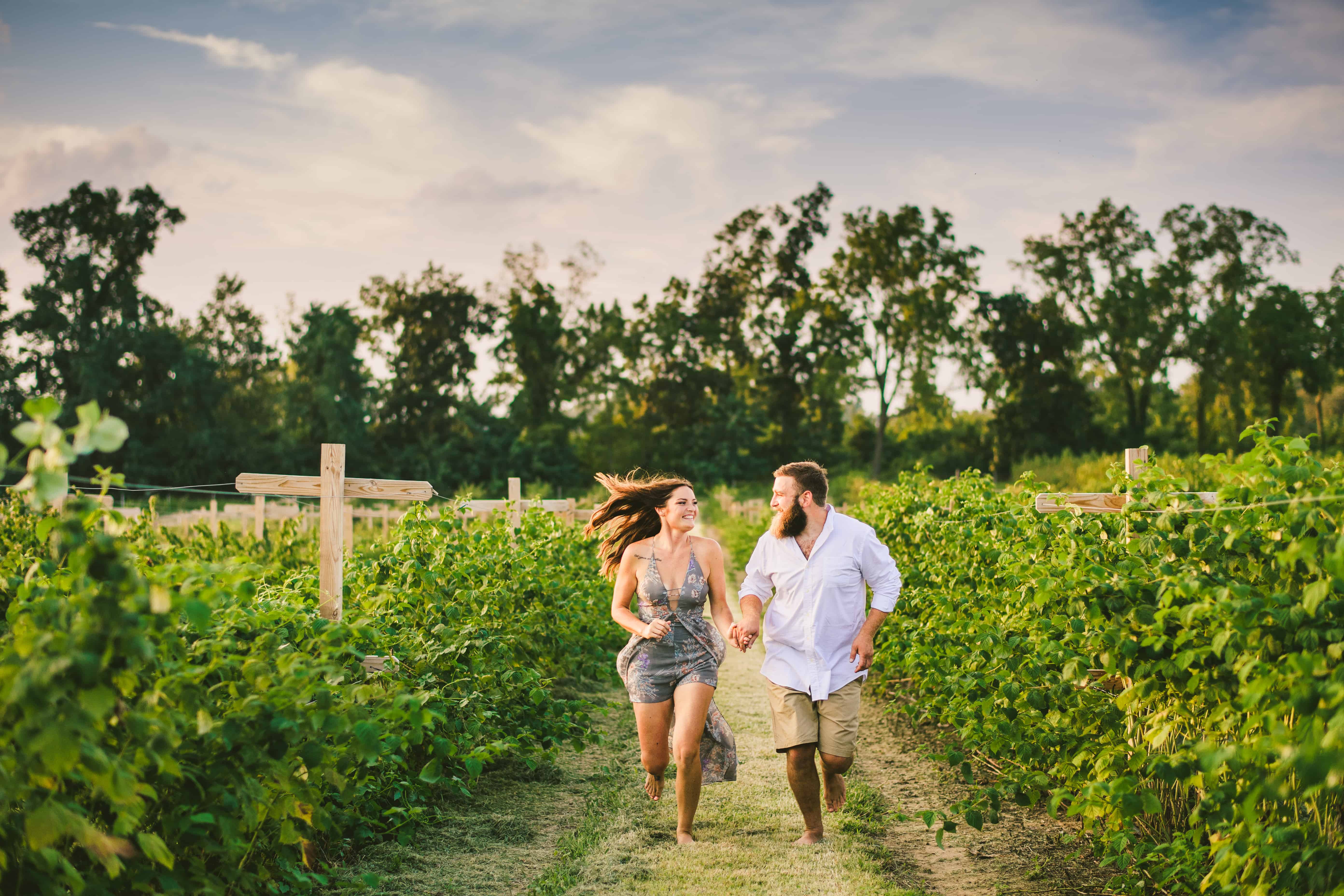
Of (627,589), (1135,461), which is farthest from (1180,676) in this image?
(627,589)

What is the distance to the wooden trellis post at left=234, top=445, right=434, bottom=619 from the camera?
15.2ft

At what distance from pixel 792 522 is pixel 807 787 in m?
1.32

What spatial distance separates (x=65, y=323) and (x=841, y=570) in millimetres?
59807

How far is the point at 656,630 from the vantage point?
4699 mm

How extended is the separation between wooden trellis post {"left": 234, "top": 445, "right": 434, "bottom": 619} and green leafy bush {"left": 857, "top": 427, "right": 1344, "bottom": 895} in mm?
3129

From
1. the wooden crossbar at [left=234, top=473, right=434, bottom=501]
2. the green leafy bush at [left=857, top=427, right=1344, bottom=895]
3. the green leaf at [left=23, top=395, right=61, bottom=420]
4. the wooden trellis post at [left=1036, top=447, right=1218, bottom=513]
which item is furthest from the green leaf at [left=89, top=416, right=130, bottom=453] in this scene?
the wooden trellis post at [left=1036, top=447, right=1218, bottom=513]

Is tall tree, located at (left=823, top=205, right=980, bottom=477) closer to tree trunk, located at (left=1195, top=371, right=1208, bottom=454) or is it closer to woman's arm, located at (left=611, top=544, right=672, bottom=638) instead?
tree trunk, located at (left=1195, top=371, right=1208, bottom=454)

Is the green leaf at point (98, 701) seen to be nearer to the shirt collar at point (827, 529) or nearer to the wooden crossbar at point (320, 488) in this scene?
the wooden crossbar at point (320, 488)

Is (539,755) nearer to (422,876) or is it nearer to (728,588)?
(422,876)

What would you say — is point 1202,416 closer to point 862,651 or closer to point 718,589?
point 718,589

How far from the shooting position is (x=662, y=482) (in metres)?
5.56

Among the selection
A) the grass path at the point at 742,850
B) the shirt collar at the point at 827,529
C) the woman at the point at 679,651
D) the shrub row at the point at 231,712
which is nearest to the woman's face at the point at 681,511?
the woman at the point at 679,651

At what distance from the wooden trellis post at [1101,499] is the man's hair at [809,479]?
3.71ft

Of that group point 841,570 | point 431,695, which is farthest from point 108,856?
point 841,570
